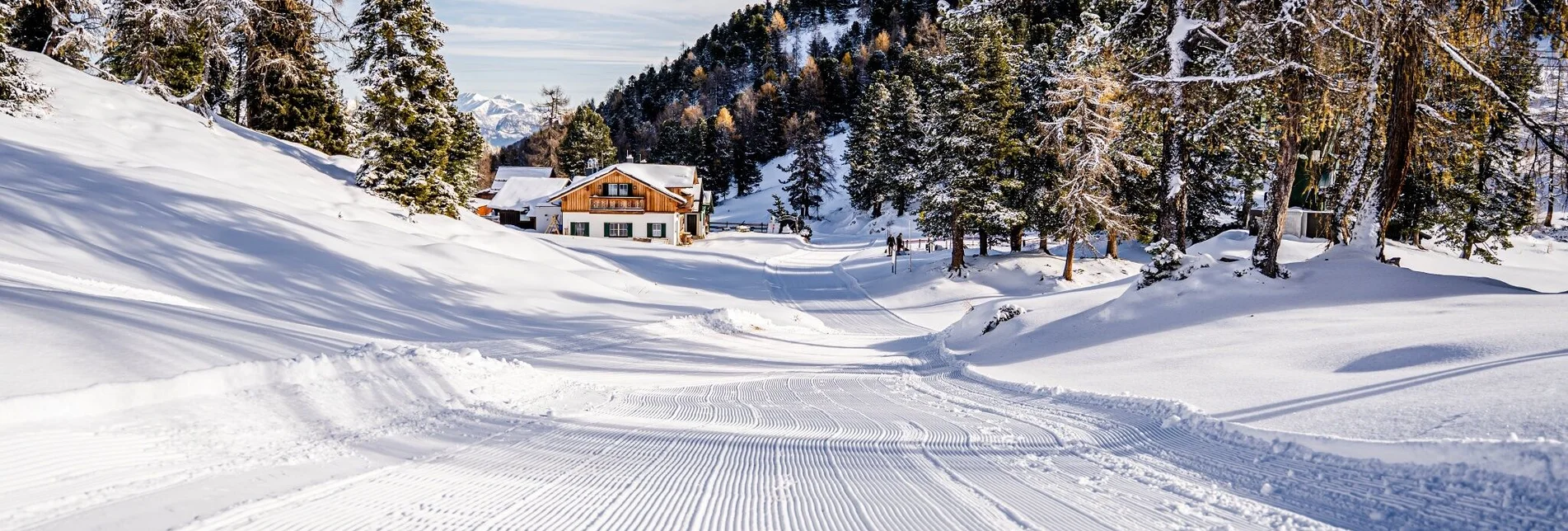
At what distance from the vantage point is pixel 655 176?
64625 millimetres

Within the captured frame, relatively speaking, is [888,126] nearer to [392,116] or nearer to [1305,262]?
[392,116]

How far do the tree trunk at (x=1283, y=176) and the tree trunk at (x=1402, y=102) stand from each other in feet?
3.66

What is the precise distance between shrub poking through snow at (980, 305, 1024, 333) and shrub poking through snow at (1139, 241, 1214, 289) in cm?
264

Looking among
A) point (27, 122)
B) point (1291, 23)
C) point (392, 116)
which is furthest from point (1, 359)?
point (392, 116)

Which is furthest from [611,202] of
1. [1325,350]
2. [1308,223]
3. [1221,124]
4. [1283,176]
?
[1325,350]

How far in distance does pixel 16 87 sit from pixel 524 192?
5081 cm

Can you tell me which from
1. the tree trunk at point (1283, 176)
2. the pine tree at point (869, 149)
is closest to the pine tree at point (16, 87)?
the tree trunk at point (1283, 176)

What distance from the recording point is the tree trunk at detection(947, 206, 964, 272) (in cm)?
3127

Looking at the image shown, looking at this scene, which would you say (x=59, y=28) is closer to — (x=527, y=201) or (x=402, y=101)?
(x=402, y=101)

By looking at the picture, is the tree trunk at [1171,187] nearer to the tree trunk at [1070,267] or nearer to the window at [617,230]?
the tree trunk at [1070,267]

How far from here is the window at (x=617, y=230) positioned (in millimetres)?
58625

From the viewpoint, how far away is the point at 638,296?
2462 cm

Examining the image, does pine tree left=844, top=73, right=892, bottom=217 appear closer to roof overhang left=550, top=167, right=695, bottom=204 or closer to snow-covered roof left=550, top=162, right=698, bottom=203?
snow-covered roof left=550, top=162, right=698, bottom=203

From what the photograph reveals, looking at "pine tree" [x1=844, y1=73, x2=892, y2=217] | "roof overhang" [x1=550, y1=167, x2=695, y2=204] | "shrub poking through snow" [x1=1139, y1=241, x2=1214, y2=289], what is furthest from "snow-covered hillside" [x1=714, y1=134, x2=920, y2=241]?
"shrub poking through snow" [x1=1139, y1=241, x2=1214, y2=289]
